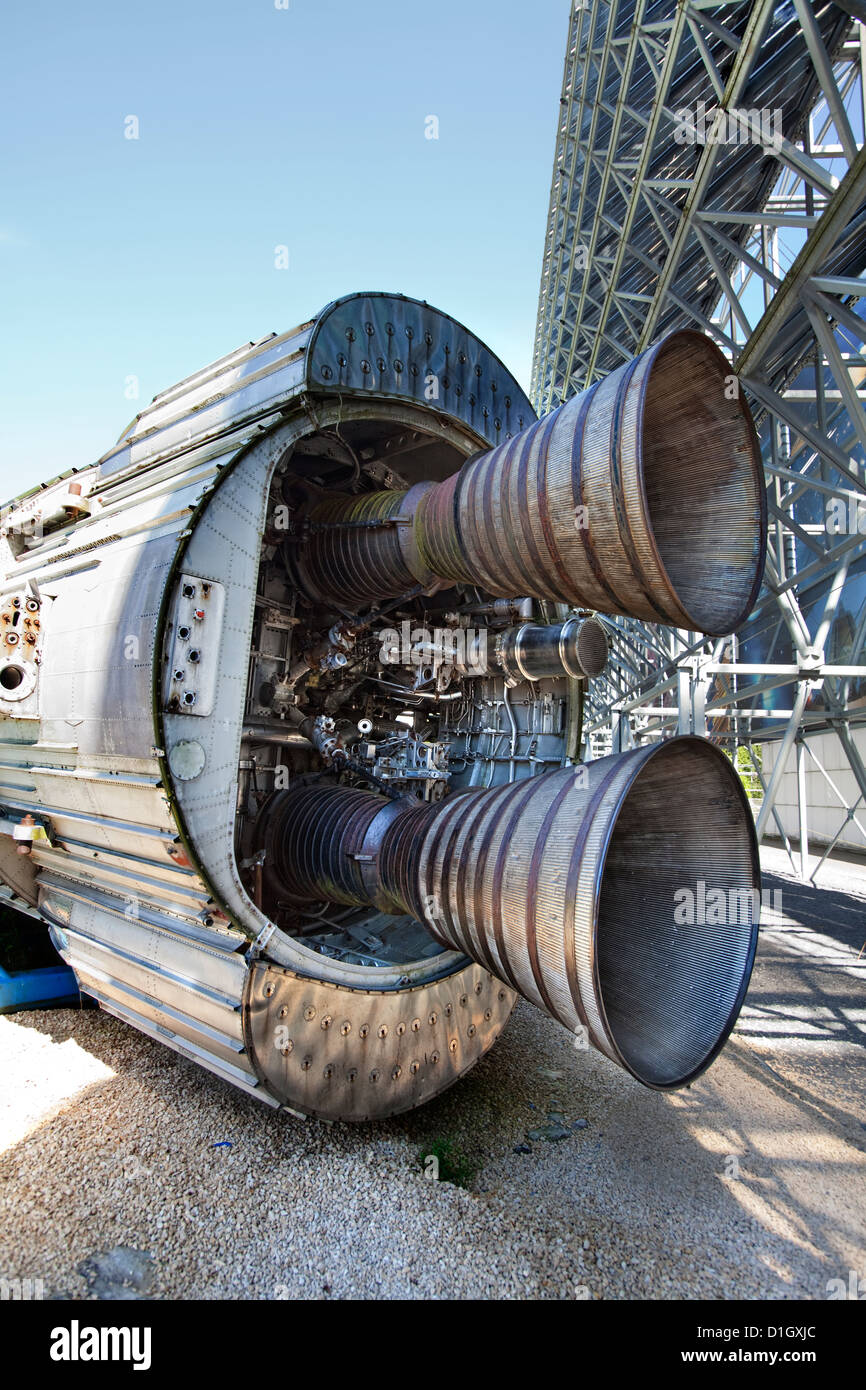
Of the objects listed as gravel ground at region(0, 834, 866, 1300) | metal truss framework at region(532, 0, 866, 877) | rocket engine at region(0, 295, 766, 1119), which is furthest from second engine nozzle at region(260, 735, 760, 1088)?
metal truss framework at region(532, 0, 866, 877)

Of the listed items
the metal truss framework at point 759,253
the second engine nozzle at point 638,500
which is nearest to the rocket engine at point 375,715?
the second engine nozzle at point 638,500

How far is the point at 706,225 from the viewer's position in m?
7.68

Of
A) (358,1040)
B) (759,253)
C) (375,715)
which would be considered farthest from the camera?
(759,253)

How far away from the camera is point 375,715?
6746 mm

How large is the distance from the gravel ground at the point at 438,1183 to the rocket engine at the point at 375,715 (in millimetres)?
489

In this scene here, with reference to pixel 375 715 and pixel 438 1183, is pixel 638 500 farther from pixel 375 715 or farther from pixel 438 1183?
pixel 375 715

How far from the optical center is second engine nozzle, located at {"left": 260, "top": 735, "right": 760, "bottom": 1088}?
2.70 meters

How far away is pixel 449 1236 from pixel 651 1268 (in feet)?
3.18

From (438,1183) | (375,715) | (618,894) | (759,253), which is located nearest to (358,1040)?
(438,1183)

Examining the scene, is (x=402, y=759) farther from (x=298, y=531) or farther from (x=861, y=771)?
(x=861, y=771)

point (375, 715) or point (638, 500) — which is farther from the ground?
point (638, 500)

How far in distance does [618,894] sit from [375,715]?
362 cm

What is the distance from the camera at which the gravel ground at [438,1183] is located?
3.18 m
